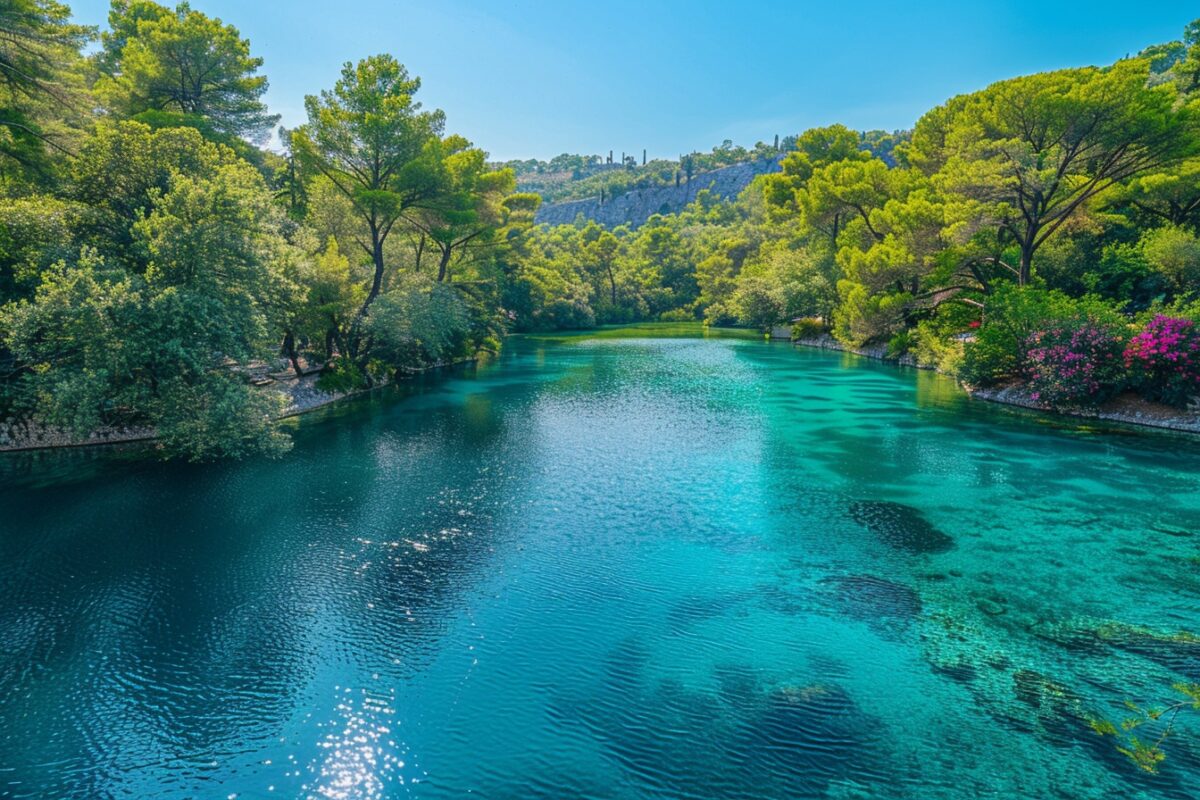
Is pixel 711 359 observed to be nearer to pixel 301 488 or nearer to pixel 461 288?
pixel 461 288

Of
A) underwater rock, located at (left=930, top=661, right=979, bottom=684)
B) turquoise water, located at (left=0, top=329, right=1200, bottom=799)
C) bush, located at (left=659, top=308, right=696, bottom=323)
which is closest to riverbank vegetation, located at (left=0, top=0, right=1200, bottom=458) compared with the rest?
turquoise water, located at (left=0, top=329, right=1200, bottom=799)

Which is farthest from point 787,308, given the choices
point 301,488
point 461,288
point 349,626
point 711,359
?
point 349,626

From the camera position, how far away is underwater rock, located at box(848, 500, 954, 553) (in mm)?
13945

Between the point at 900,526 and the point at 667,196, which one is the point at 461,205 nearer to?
the point at 900,526

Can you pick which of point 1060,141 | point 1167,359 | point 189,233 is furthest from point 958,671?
point 1060,141

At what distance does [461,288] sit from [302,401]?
1938cm

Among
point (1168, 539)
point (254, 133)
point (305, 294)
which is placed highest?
point (254, 133)

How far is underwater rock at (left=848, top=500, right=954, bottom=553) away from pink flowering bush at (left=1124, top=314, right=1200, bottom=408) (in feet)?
47.4

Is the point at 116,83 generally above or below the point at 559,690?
above

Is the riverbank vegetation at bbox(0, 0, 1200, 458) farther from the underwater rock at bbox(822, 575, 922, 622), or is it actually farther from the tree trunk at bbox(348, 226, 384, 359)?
the underwater rock at bbox(822, 575, 922, 622)

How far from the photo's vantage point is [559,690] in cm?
892

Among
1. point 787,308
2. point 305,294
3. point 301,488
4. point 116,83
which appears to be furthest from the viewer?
point 787,308

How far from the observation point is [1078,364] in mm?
24594

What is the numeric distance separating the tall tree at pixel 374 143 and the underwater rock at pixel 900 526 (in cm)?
2694
